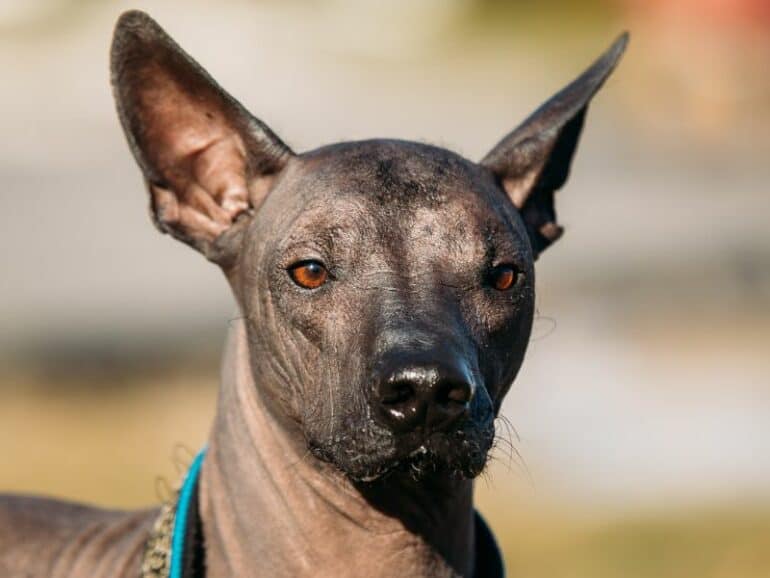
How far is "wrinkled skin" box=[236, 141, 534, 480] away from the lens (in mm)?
4418

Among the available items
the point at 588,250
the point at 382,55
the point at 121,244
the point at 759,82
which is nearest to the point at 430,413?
the point at 588,250

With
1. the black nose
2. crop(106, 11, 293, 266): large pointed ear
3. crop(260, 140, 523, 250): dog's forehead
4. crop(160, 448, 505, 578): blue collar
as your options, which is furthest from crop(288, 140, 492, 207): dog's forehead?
crop(160, 448, 505, 578): blue collar

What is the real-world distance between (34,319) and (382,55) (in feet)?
45.4

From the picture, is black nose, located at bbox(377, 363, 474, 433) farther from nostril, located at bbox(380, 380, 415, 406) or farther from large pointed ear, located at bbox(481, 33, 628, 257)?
large pointed ear, located at bbox(481, 33, 628, 257)

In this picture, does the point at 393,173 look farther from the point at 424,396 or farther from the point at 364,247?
the point at 424,396

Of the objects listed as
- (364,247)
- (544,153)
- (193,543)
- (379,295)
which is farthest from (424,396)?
(544,153)

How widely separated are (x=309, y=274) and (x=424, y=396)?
566 millimetres

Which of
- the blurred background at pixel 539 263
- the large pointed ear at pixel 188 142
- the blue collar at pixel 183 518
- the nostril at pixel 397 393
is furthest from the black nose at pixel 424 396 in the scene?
the large pointed ear at pixel 188 142

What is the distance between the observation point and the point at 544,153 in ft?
17.4

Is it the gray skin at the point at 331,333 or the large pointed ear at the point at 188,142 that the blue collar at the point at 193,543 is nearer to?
the gray skin at the point at 331,333

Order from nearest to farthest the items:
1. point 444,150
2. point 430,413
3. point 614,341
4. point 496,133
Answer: point 430,413
point 444,150
point 614,341
point 496,133

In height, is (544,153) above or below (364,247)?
above

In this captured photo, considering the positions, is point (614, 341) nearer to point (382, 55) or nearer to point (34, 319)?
point (34, 319)

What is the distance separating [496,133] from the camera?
1981 cm
